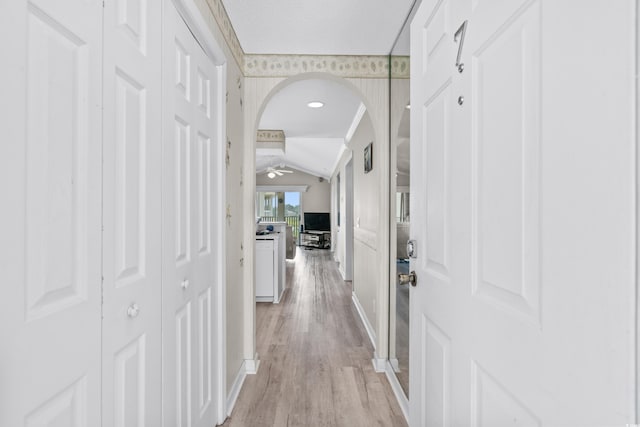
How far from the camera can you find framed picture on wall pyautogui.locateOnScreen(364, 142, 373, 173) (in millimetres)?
3551

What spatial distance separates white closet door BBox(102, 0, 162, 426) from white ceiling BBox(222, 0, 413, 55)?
1028 mm

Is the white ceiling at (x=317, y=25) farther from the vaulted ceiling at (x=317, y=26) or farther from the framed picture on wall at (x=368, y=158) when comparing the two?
the framed picture on wall at (x=368, y=158)

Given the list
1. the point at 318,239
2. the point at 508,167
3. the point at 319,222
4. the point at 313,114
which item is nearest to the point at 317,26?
the point at 508,167

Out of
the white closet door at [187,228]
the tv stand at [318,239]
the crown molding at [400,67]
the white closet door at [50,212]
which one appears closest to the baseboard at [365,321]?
the white closet door at [187,228]

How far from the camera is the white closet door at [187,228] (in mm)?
1262

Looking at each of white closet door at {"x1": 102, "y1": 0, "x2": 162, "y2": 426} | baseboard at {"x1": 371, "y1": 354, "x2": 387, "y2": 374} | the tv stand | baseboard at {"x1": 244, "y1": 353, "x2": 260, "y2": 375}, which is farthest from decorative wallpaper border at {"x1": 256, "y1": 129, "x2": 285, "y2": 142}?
the tv stand

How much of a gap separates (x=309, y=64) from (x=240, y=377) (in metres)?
2.34

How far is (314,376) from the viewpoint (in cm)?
260

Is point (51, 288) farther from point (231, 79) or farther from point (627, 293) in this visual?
point (231, 79)

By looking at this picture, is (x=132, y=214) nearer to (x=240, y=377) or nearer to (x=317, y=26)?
(x=317, y=26)

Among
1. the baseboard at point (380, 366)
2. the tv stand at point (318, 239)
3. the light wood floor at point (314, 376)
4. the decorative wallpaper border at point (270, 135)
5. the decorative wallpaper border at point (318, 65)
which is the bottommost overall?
the light wood floor at point (314, 376)

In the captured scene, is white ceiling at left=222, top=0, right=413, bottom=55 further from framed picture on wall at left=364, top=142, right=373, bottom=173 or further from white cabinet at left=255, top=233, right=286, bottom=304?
white cabinet at left=255, top=233, right=286, bottom=304

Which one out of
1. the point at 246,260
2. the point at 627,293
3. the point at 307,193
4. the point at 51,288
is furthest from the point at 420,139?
the point at 307,193

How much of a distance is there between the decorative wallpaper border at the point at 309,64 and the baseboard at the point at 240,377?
7.13 feet
